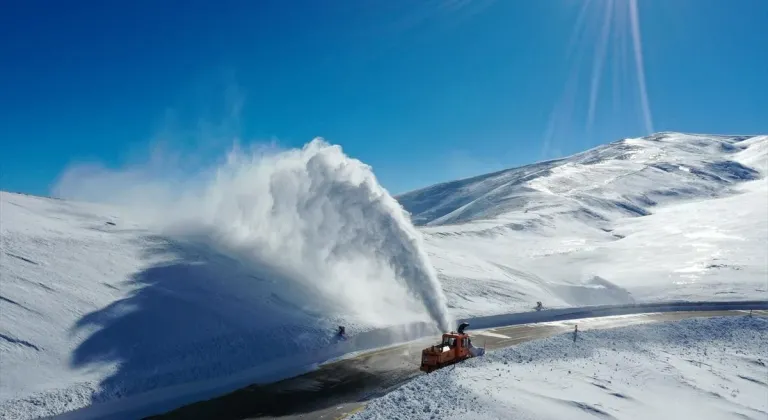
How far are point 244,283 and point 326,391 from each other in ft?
46.0

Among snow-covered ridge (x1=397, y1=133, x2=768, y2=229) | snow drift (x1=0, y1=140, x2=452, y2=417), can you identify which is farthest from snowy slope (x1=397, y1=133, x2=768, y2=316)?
snow drift (x1=0, y1=140, x2=452, y2=417)

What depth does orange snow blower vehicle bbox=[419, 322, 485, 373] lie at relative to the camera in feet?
85.1

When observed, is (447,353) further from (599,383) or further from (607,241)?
(607,241)

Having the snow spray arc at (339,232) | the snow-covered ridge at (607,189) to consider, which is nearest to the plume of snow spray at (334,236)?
the snow spray arc at (339,232)

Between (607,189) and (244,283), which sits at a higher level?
(607,189)

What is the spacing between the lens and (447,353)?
2644 cm

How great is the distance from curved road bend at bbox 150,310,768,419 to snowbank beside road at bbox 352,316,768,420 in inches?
110

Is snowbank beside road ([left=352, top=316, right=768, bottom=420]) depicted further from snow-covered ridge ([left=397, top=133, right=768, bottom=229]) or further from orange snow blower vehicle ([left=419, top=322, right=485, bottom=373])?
snow-covered ridge ([left=397, top=133, right=768, bottom=229])

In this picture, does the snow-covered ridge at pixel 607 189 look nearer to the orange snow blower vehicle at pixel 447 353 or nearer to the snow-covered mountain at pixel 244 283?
the snow-covered mountain at pixel 244 283

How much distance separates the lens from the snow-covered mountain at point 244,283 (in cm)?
2484

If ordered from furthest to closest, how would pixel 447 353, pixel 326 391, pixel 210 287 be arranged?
pixel 210 287
pixel 447 353
pixel 326 391

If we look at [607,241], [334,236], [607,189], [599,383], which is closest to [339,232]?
[334,236]

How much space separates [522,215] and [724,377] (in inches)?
3482

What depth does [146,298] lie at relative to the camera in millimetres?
30641
